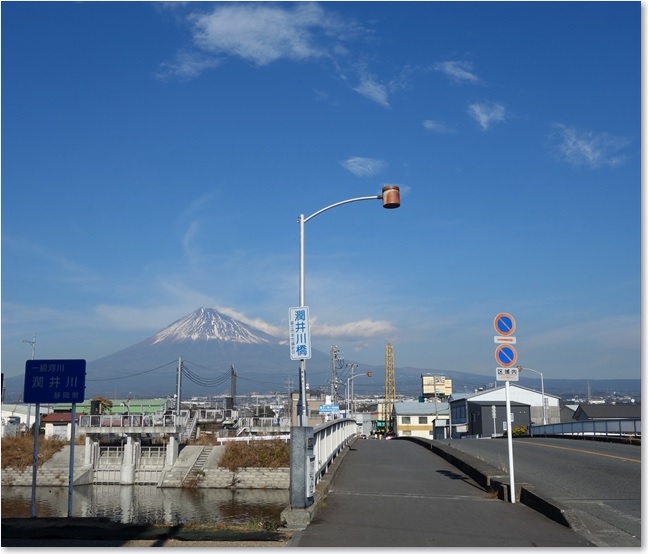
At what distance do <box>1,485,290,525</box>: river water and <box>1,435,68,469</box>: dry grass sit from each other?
8.32ft

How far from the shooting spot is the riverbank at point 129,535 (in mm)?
7547

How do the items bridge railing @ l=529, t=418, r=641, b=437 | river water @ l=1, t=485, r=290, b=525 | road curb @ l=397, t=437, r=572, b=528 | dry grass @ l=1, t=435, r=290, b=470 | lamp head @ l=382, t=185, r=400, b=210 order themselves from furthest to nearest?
dry grass @ l=1, t=435, r=290, b=470 → river water @ l=1, t=485, r=290, b=525 → bridge railing @ l=529, t=418, r=641, b=437 → lamp head @ l=382, t=185, r=400, b=210 → road curb @ l=397, t=437, r=572, b=528

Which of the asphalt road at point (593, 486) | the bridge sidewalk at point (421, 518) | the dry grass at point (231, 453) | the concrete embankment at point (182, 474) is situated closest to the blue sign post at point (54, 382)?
the bridge sidewalk at point (421, 518)

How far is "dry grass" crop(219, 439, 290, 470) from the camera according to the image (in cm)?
4959

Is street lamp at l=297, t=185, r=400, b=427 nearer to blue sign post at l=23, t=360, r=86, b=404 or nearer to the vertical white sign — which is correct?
the vertical white sign

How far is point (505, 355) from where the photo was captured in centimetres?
1145

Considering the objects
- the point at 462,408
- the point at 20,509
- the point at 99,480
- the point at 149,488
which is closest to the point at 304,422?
the point at 20,509

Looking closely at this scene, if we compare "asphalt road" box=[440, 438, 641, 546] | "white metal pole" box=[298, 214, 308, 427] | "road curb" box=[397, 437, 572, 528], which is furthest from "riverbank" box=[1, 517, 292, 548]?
"asphalt road" box=[440, 438, 641, 546]

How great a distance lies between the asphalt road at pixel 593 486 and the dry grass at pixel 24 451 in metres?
43.8

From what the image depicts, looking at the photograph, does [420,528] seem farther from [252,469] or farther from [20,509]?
[252,469]

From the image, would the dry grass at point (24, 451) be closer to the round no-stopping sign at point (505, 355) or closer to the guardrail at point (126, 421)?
the guardrail at point (126, 421)

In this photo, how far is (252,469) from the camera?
162 feet

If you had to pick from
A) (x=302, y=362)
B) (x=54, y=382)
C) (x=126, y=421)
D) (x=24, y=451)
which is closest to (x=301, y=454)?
(x=302, y=362)

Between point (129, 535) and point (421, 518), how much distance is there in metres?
4.08
